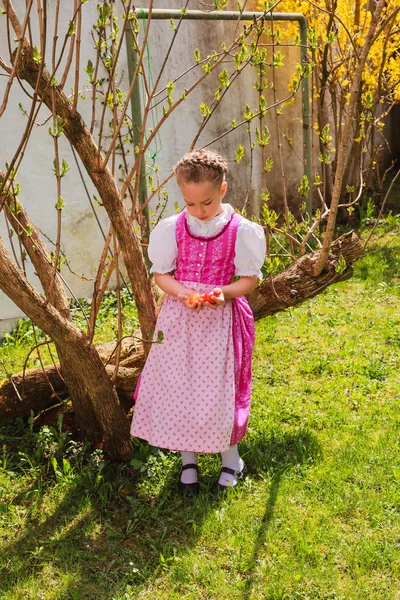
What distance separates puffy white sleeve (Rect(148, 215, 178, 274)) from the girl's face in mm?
188

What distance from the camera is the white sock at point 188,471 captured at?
3184mm

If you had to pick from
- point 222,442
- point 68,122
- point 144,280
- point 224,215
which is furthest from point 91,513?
point 68,122

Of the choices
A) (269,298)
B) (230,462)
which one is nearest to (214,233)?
(269,298)

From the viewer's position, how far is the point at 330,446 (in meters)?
3.49

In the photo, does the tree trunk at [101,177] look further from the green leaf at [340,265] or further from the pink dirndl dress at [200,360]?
the green leaf at [340,265]

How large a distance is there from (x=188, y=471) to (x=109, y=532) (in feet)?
1.51

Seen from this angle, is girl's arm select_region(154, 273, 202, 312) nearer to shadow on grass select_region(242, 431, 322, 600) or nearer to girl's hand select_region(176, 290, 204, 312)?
girl's hand select_region(176, 290, 204, 312)

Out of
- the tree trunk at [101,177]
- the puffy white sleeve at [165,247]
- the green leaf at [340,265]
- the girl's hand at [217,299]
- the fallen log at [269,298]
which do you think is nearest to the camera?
the tree trunk at [101,177]

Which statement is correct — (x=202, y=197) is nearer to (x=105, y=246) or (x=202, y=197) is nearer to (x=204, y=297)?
(x=204, y=297)

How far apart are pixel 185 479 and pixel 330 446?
78 centimetres

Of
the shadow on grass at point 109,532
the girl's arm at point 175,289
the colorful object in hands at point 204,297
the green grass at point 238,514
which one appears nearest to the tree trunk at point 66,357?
the green grass at point 238,514

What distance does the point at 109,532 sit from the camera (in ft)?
9.60

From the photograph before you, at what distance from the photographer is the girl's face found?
284cm

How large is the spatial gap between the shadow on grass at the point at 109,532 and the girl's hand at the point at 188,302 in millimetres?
876
